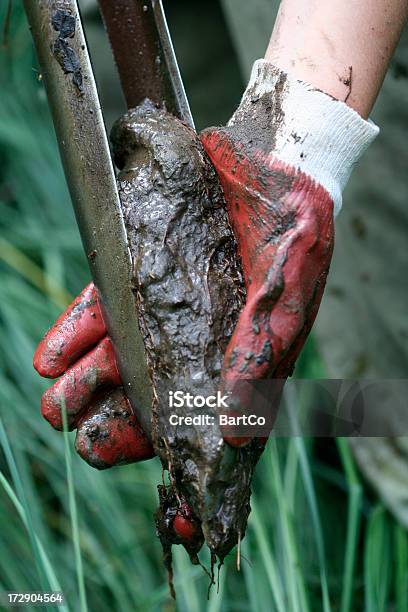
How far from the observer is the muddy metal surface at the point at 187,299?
711 millimetres

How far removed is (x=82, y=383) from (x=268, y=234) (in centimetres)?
28

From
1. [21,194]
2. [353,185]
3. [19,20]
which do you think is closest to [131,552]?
[353,185]

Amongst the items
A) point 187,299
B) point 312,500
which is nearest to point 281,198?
point 187,299

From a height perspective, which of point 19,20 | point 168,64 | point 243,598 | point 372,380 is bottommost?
point 243,598

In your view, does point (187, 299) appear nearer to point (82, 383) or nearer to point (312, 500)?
point (82, 383)

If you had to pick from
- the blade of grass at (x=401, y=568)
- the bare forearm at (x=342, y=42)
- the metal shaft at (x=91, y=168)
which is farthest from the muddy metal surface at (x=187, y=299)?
the blade of grass at (x=401, y=568)

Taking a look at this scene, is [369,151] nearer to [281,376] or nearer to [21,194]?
[281,376]

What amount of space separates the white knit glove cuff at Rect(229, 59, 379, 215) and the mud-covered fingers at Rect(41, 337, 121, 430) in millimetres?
309

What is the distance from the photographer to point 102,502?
1.23 meters

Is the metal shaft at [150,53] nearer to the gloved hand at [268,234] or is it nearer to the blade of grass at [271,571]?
the gloved hand at [268,234]

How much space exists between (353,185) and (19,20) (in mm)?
877

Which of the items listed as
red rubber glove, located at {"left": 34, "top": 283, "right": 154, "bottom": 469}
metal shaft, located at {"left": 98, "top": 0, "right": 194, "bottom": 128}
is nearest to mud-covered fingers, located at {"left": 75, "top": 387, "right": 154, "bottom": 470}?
red rubber glove, located at {"left": 34, "top": 283, "right": 154, "bottom": 469}

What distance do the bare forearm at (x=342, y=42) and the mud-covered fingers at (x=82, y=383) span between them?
1.26 feet

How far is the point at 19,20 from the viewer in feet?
5.33
